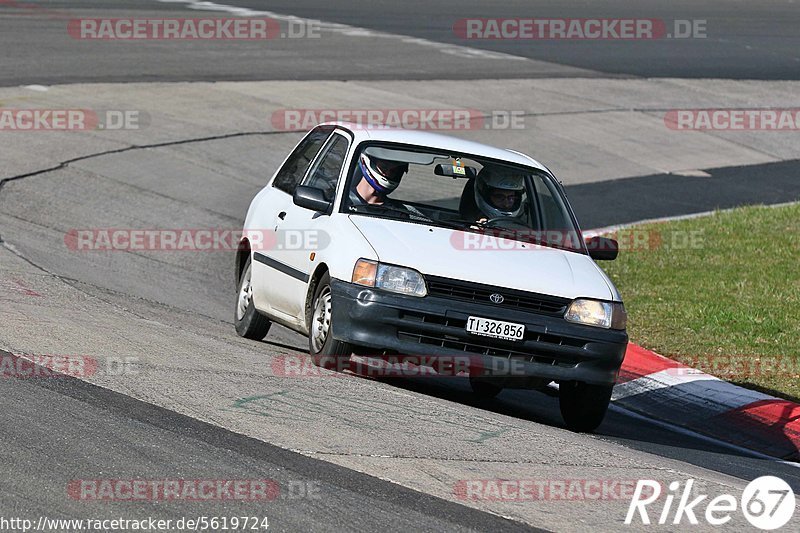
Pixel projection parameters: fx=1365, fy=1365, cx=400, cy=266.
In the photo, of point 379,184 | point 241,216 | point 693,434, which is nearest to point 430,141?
point 379,184

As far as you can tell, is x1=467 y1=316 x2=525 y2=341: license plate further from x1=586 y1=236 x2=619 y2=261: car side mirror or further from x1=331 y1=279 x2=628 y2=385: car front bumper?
x1=586 y1=236 x2=619 y2=261: car side mirror

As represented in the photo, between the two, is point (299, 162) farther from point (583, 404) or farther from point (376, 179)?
point (583, 404)

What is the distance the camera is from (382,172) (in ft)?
31.0

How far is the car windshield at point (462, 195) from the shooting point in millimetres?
9258

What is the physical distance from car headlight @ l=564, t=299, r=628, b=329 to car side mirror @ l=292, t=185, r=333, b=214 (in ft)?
5.98

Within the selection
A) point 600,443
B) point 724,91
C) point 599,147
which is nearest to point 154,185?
point 599,147

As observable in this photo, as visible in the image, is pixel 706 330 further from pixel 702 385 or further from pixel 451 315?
pixel 451 315

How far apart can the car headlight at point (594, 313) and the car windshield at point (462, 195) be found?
85 cm

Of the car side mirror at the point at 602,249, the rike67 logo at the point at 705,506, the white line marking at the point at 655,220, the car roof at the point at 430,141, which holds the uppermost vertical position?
the car roof at the point at 430,141

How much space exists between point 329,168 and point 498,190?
4.06 feet

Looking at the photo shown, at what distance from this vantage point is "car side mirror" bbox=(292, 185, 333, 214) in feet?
29.8

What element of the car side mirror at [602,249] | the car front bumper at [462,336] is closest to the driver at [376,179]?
the car front bumper at [462,336]

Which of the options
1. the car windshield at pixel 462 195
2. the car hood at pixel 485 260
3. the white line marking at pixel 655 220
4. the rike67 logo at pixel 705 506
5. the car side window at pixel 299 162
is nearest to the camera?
the rike67 logo at pixel 705 506

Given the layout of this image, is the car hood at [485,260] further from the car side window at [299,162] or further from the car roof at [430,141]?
the car side window at [299,162]
